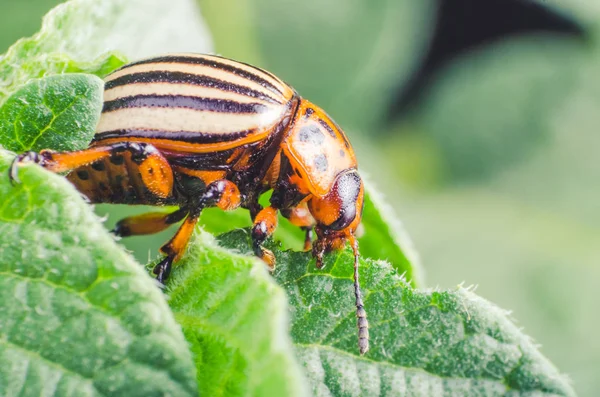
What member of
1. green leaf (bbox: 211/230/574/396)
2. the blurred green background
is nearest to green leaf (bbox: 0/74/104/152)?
green leaf (bbox: 211/230/574/396)

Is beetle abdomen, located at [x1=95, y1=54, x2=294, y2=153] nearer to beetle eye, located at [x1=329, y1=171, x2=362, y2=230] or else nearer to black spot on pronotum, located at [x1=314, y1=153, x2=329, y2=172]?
black spot on pronotum, located at [x1=314, y1=153, x2=329, y2=172]

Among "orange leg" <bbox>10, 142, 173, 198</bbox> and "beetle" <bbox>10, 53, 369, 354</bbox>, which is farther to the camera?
"beetle" <bbox>10, 53, 369, 354</bbox>

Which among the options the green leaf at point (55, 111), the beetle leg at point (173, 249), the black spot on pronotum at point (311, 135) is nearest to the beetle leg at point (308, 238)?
the black spot on pronotum at point (311, 135)

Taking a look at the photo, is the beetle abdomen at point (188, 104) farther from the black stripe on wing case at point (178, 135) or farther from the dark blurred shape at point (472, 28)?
the dark blurred shape at point (472, 28)

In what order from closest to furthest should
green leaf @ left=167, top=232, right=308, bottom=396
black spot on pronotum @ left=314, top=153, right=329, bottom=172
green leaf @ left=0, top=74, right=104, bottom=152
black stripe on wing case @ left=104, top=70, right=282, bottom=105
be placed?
green leaf @ left=167, top=232, right=308, bottom=396, green leaf @ left=0, top=74, right=104, bottom=152, black stripe on wing case @ left=104, top=70, right=282, bottom=105, black spot on pronotum @ left=314, top=153, right=329, bottom=172

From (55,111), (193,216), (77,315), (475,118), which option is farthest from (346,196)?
(475,118)

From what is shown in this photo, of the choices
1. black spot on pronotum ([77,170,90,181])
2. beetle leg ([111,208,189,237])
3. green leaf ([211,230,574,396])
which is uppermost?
beetle leg ([111,208,189,237])

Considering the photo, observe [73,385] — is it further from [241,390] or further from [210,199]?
[210,199]

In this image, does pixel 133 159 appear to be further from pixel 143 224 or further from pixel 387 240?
pixel 387 240
